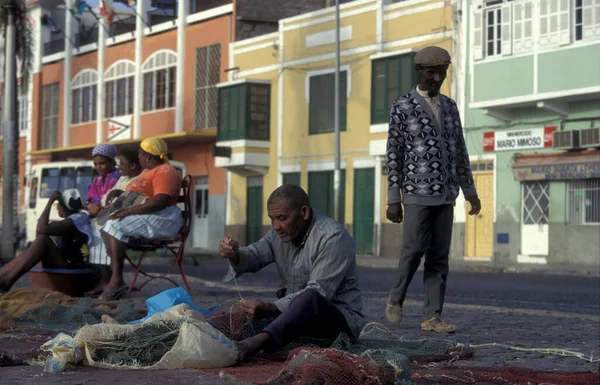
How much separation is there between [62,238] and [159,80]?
34308 millimetres

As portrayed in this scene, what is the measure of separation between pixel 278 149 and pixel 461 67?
9538 millimetres

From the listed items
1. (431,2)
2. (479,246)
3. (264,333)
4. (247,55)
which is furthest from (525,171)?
(264,333)

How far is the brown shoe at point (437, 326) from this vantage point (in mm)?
7902

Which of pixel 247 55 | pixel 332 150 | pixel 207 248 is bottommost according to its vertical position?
pixel 207 248

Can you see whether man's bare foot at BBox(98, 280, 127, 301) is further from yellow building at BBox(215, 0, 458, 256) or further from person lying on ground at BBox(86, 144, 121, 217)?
yellow building at BBox(215, 0, 458, 256)

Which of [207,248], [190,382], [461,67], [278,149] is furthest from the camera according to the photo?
[207,248]

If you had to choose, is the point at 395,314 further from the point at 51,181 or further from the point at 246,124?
the point at 246,124

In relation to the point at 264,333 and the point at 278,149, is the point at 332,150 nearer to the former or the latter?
the point at 278,149

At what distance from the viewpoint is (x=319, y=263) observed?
5863 millimetres

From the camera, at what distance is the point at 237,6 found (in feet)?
133

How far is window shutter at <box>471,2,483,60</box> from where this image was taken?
29.7 meters

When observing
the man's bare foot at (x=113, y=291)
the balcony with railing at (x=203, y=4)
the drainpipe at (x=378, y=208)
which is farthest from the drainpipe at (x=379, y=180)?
the man's bare foot at (x=113, y=291)

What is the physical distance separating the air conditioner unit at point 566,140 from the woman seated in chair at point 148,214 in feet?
59.3

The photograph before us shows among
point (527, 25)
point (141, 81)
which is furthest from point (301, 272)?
point (141, 81)
